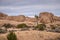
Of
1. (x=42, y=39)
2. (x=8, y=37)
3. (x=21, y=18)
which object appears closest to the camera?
(x=8, y=37)

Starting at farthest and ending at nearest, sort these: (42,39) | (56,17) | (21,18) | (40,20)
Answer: (21,18), (56,17), (40,20), (42,39)

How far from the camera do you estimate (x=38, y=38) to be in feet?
96.4

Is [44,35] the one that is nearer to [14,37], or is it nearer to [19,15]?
[14,37]

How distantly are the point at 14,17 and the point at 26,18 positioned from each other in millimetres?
7722

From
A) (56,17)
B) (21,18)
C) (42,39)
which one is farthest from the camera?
(21,18)

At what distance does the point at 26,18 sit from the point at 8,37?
308 ft

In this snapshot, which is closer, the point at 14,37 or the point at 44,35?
the point at 14,37

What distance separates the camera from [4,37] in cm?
2709

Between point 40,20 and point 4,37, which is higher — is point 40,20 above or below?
below

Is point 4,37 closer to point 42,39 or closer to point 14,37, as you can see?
point 14,37

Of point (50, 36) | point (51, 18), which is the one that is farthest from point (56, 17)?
point (50, 36)

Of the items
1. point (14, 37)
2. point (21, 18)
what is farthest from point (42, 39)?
point (21, 18)

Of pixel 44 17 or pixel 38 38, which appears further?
pixel 44 17

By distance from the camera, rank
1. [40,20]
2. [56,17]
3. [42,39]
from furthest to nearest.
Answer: [56,17] → [40,20] → [42,39]
